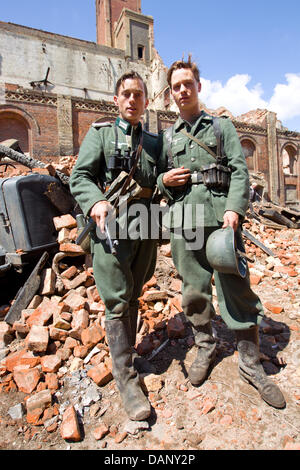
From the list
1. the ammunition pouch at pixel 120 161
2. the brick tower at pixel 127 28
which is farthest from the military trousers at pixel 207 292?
the brick tower at pixel 127 28

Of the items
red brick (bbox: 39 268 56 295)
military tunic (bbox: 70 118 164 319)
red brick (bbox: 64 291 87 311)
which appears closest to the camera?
military tunic (bbox: 70 118 164 319)

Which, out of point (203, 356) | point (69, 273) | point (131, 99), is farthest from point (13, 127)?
point (203, 356)

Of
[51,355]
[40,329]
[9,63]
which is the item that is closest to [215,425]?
[51,355]

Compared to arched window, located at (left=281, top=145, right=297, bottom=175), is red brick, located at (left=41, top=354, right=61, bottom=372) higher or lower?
lower

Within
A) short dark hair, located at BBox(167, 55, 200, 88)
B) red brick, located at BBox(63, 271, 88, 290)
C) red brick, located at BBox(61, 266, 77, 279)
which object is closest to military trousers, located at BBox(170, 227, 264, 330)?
short dark hair, located at BBox(167, 55, 200, 88)

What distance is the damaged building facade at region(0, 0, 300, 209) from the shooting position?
14.9 metres

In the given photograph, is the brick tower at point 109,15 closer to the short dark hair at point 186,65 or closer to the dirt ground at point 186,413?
the short dark hair at point 186,65

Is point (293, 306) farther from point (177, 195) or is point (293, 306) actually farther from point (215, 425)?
point (177, 195)

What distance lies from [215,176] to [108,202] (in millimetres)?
838

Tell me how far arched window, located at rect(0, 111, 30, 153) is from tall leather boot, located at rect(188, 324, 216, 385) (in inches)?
624

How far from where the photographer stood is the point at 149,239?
2289 millimetres

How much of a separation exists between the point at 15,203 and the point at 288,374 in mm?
3627

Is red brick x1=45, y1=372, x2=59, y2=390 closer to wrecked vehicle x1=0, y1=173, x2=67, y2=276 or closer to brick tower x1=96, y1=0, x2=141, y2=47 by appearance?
wrecked vehicle x1=0, y1=173, x2=67, y2=276

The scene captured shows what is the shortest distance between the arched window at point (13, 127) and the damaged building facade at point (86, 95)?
0.05 m
